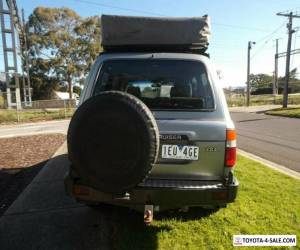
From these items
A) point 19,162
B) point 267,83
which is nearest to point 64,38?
point 19,162

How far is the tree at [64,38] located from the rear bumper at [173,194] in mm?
45350

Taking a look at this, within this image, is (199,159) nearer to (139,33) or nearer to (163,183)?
(163,183)

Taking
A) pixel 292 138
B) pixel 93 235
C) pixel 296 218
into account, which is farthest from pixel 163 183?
pixel 292 138

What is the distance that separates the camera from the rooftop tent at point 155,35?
4.09 meters

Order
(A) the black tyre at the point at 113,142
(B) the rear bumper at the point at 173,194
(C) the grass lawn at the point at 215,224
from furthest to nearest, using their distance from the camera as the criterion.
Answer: (C) the grass lawn at the point at 215,224
(B) the rear bumper at the point at 173,194
(A) the black tyre at the point at 113,142

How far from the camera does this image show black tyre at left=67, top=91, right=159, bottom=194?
105 inches

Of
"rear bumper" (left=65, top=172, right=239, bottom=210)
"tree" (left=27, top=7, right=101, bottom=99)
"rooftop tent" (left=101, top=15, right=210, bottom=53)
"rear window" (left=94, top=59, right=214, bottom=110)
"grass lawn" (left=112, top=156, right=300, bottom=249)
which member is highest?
"tree" (left=27, top=7, right=101, bottom=99)

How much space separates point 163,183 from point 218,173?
0.54m

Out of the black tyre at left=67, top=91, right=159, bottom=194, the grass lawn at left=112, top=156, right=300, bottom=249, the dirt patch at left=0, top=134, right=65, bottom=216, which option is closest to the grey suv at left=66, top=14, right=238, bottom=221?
the black tyre at left=67, top=91, right=159, bottom=194

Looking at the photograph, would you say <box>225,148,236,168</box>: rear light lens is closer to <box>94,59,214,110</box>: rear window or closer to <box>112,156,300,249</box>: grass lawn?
<box>94,59,214,110</box>: rear window

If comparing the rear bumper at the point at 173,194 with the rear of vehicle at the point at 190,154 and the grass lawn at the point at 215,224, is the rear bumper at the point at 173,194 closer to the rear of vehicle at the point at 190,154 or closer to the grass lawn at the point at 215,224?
the rear of vehicle at the point at 190,154

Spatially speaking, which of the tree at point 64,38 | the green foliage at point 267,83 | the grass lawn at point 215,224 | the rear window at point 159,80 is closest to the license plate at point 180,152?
the rear window at point 159,80

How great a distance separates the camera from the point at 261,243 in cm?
344

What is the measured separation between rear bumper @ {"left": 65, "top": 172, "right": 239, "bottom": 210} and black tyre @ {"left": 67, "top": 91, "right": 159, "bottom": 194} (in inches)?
10.0
